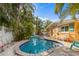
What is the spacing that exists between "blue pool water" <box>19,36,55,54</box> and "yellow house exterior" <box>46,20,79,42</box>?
0.33ft

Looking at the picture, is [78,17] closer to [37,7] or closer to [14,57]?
[37,7]

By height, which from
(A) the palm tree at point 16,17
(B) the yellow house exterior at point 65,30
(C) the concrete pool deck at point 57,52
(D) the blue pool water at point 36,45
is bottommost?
(C) the concrete pool deck at point 57,52

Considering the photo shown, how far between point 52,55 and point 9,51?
0.51 m

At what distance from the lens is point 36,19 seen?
6.27 m

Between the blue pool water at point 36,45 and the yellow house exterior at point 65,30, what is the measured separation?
0.10m

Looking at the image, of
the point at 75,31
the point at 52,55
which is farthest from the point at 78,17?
the point at 52,55

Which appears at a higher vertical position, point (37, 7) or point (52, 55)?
point (37, 7)

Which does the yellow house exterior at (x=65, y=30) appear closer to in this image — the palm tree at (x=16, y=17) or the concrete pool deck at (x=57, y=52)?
the concrete pool deck at (x=57, y=52)

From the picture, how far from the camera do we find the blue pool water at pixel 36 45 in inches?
246

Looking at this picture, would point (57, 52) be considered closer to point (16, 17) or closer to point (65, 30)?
point (65, 30)

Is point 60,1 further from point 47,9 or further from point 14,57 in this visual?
point 14,57

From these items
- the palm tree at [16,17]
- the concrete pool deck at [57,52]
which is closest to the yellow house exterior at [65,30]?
the concrete pool deck at [57,52]

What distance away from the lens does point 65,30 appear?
6254mm

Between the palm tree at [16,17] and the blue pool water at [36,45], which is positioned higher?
the palm tree at [16,17]
